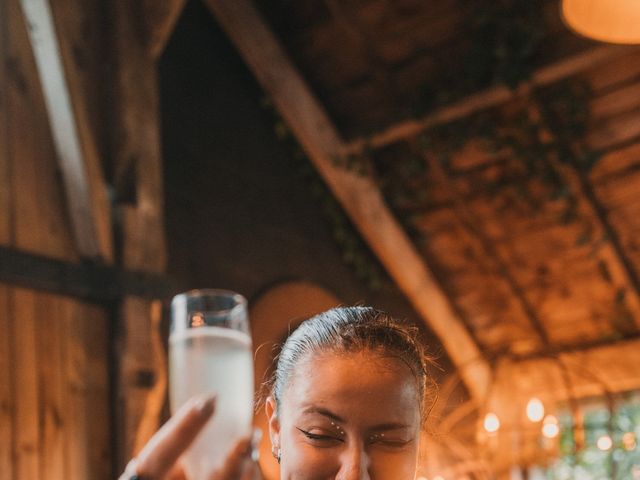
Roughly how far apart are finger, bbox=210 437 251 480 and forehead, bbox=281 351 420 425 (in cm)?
61

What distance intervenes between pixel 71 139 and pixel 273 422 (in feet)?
7.81

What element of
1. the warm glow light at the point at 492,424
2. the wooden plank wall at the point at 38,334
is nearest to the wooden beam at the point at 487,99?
the warm glow light at the point at 492,424

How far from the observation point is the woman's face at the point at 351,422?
150 cm

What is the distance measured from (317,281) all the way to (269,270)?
498 millimetres

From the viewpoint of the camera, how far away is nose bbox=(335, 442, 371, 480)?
57.2 inches

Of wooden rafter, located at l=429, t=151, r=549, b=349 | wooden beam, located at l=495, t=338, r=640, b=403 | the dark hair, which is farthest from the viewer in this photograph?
wooden beam, located at l=495, t=338, r=640, b=403

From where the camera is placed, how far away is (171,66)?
4.89 meters

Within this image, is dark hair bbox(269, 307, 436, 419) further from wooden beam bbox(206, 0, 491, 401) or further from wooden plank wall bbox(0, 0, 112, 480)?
wooden beam bbox(206, 0, 491, 401)

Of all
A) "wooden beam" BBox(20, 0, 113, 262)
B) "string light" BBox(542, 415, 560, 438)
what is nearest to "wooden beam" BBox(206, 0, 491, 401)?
"string light" BBox(542, 415, 560, 438)

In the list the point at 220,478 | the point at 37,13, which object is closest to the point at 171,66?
the point at 37,13

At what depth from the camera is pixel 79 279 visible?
3.79 metres

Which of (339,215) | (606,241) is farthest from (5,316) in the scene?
(606,241)

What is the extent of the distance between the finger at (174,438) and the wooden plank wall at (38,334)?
9.03 feet

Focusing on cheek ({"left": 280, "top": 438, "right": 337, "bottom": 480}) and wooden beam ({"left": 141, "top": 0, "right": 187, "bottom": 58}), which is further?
wooden beam ({"left": 141, "top": 0, "right": 187, "bottom": 58})
